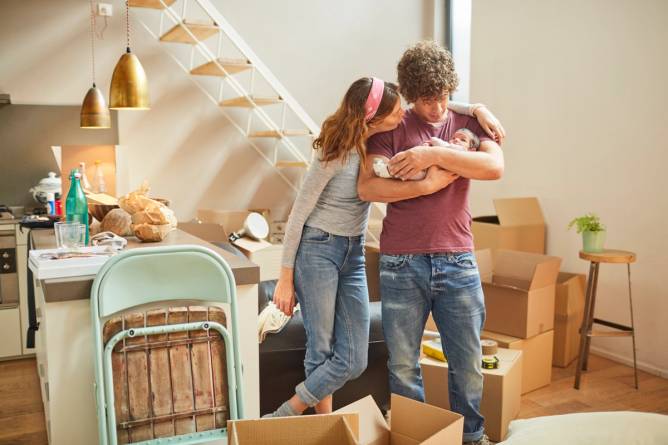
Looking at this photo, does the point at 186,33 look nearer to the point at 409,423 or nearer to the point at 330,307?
the point at 330,307

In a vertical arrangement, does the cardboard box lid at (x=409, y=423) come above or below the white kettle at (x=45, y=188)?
below

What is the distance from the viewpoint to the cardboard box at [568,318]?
394 centimetres

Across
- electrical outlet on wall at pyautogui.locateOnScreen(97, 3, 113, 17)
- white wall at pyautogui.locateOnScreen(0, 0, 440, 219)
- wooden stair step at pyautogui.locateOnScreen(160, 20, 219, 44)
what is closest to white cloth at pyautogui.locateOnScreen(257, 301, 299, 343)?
wooden stair step at pyautogui.locateOnScreen(160, 20, 219, 44)

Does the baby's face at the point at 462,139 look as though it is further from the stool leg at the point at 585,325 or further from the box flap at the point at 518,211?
the box flap at the point at 518,211

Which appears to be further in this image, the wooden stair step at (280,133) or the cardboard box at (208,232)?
the wooden stair step at (280,133)

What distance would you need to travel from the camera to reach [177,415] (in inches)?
77.2

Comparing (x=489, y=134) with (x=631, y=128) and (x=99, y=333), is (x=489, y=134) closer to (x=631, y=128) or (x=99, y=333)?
(x=99, y=333)

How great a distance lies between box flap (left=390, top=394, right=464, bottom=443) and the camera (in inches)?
59.6

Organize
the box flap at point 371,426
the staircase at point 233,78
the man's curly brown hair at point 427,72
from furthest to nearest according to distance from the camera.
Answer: the staircase at point 233,78 < the man's curly brown hair at point 427,72 < the box flap at point 371,426

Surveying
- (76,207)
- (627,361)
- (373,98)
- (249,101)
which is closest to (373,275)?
(627,361)

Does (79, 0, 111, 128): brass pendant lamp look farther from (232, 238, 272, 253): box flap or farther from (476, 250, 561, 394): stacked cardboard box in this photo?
(476, 250, 561, 394): stacked cardboard box

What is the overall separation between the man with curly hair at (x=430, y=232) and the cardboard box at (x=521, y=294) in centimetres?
138

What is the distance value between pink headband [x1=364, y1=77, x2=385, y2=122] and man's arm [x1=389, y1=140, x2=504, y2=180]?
16cm

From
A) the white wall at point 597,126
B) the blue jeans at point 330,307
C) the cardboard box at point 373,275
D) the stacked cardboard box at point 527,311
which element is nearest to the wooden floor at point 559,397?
the stacked cardboard box at point 527,311
